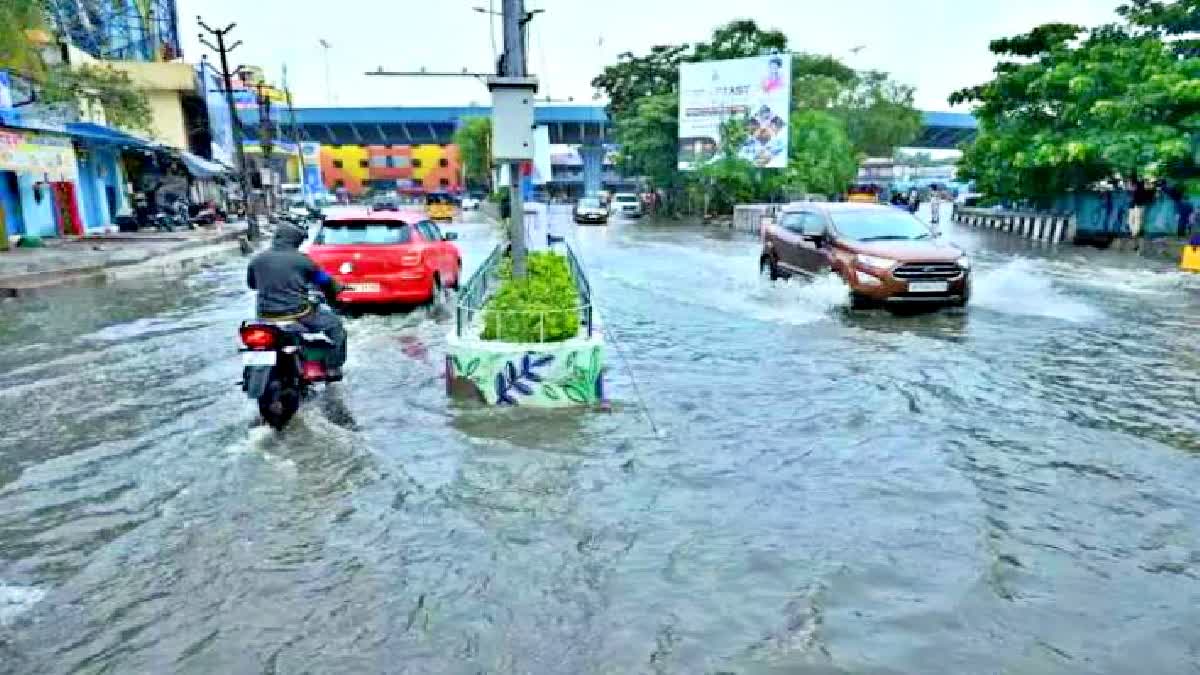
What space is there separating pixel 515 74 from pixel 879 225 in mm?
7088

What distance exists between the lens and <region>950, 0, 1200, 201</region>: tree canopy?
2164cm

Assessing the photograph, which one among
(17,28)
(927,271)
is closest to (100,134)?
(17,28)

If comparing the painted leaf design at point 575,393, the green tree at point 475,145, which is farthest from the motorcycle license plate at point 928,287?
the green tree at point 475,145

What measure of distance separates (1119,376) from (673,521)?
609 centimetres

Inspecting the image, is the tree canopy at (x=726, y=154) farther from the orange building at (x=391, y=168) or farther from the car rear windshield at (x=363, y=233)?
the orange building at (x=391, y=168)

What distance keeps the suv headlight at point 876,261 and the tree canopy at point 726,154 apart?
1232 inches

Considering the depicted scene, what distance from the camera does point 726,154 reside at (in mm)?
42344

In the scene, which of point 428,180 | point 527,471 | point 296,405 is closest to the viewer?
point 527,471

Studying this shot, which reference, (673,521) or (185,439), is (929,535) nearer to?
(673,521)

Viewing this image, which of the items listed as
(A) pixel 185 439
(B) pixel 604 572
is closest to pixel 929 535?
(B) pixel 604 572

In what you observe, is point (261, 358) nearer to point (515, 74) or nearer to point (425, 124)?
point (515, 74)

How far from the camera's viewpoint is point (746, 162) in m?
42.2

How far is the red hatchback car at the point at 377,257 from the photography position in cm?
1175

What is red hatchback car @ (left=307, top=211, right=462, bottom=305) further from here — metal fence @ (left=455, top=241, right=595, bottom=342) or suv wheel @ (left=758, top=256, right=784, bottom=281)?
suv wheel @ (left=758, top=256, right=784, bottom=281)
